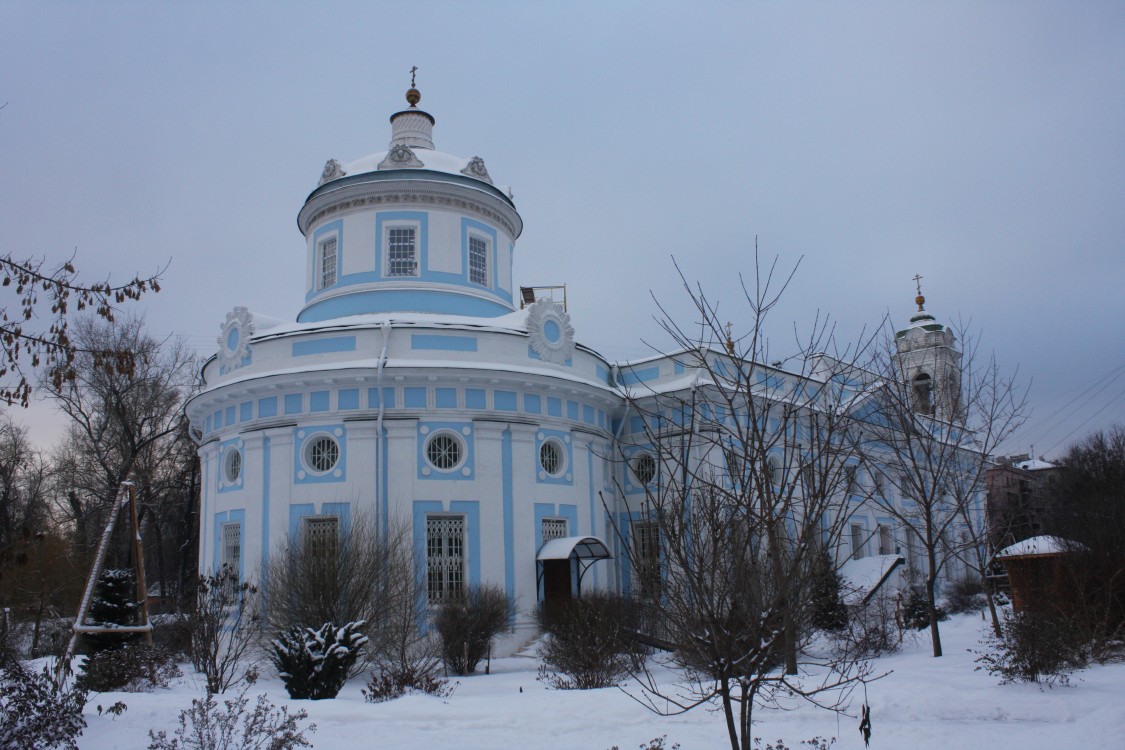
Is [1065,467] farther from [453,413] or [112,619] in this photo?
[112,619]

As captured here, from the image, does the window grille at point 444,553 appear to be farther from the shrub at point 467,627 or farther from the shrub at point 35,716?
the shrub at point 35,716

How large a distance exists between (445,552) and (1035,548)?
1279 centimetres

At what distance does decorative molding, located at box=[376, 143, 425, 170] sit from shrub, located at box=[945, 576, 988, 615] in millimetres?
19797

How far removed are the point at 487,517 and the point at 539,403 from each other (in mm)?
3130

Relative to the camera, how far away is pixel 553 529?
2239cm

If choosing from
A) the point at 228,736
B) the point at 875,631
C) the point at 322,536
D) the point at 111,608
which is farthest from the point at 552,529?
the point at 228,736

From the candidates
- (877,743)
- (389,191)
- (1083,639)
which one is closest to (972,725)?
(877,743)

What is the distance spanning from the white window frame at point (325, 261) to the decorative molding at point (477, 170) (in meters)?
4.01

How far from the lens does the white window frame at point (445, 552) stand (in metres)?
20.5

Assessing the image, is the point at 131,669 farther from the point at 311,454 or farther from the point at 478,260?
the point at 478,260

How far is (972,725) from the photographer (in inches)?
415

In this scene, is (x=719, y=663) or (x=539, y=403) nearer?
(x=719, y=663)

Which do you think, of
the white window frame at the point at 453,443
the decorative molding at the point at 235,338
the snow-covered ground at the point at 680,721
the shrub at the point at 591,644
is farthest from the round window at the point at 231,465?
the snow-covered ground at the point at 680,721

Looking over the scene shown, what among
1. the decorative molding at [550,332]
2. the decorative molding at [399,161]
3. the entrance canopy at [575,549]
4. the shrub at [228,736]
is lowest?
the shrub at [228,736]
